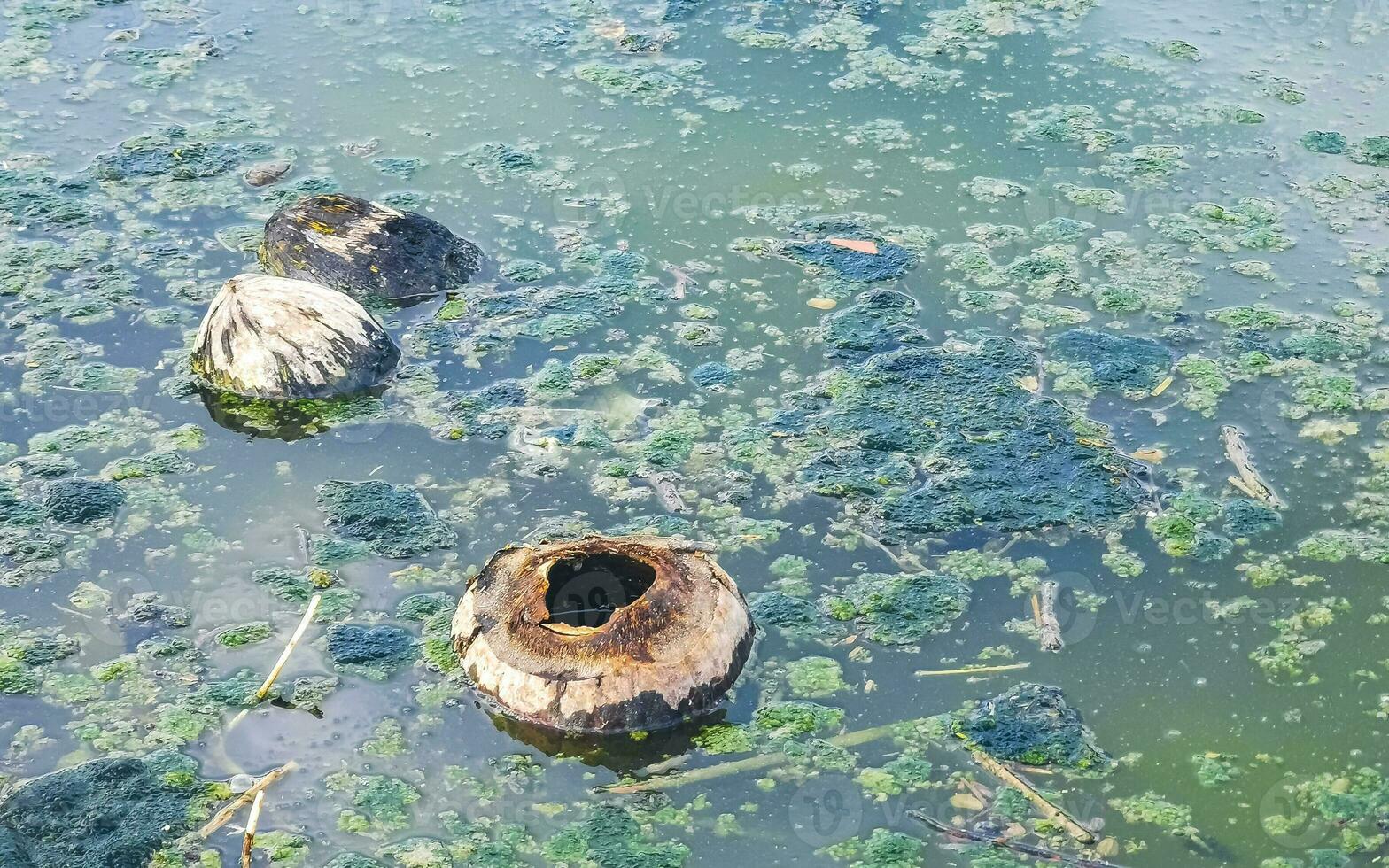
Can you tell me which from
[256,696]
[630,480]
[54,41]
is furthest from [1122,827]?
[54,41]

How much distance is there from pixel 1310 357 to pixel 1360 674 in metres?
1.74

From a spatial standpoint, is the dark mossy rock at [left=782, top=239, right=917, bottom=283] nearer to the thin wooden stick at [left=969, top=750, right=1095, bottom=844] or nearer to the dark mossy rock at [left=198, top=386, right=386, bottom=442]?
the dark mossy rock at [left=198, top=386, right=386, bottom=442]

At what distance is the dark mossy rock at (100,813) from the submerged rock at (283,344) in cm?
188

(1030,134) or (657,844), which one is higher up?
(1030,134)

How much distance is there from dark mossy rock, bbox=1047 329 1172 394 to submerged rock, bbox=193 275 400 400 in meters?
2.74

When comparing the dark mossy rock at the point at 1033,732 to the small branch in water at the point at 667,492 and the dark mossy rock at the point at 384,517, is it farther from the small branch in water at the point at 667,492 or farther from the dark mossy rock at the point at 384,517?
the dark mossy rock at the point at 384,517

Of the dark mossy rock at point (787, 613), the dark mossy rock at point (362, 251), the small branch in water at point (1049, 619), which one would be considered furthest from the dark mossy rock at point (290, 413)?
the small branch in water at point (1049, 619)

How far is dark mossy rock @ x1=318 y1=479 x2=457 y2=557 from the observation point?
5211 millimetres

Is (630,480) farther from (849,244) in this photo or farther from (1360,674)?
(1360,674)

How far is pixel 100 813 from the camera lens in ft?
14.0

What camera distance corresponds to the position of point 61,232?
698cm

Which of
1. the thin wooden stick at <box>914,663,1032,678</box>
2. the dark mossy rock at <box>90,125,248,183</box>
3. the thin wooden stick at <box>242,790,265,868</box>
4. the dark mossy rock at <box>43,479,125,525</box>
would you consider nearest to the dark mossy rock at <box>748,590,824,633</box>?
the thin wooden stick at <box>914,663,1032,678</box>

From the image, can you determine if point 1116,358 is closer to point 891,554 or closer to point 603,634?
point 891,554

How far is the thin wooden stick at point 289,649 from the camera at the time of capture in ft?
15.1
